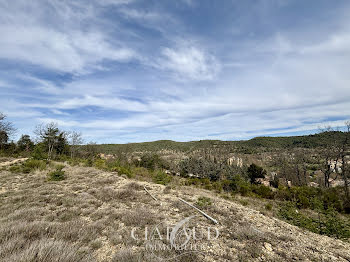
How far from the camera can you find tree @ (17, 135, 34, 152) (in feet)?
101

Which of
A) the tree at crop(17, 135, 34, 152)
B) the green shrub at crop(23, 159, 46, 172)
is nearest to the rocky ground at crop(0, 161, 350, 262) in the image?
the green shrub at crop(23, 159, 46, 172)

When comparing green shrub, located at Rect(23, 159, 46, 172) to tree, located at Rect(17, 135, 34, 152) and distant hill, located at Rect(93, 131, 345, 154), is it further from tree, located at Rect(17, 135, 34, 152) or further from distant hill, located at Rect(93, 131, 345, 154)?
tree, located at Rect(17, 135, 34, 152)

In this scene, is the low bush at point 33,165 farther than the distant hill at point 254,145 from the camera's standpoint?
No

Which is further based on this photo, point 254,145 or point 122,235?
point 254,145

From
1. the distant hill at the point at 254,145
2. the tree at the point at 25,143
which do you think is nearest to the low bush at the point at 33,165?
the distant hill at the point at 254,145

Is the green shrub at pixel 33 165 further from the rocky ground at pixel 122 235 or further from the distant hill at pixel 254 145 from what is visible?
the distant hill at pixel 254 145

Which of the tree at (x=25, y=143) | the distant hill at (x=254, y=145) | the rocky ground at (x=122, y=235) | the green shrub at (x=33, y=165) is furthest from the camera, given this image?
the tree at (x=25, y=143)

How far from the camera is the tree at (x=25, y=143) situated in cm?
3088

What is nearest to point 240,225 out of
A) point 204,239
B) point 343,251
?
point 204,239

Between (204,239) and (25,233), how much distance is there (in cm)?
443

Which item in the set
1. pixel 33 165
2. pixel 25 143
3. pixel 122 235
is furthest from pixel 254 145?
pixel 25 143

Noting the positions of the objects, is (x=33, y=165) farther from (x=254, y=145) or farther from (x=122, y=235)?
(x=254, y=145)

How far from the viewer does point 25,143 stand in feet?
105

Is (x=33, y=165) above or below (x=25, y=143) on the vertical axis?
below
